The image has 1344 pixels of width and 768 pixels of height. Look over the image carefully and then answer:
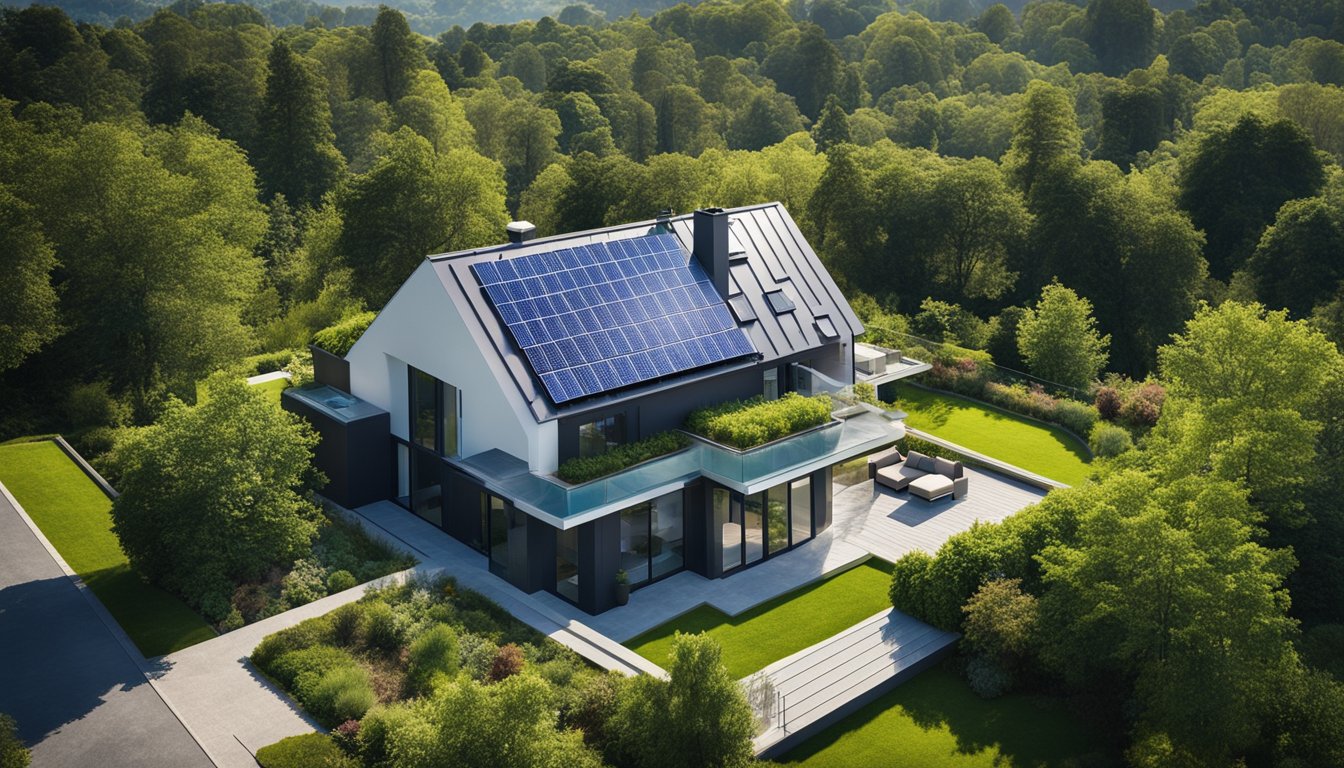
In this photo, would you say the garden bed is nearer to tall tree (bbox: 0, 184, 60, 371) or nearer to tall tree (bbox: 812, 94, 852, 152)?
tall tree (bbox: 0, 184, 60, 371)

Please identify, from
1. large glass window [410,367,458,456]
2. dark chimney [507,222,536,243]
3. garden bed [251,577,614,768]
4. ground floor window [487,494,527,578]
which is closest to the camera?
garden bed [251,577,614,768]

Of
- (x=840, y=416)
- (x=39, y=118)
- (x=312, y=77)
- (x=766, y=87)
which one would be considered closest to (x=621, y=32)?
(x=766, y=87)

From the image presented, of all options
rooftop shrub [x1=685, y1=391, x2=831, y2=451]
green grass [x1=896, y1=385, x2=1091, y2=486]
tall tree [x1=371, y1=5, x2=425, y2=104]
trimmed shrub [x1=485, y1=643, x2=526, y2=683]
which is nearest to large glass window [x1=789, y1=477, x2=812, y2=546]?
rooftop shrub [x1=685, y1=391, x2=831, y2=451]

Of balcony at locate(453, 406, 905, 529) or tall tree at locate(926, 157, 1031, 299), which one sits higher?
tall tree at locate(926, 157, 1031, 299)

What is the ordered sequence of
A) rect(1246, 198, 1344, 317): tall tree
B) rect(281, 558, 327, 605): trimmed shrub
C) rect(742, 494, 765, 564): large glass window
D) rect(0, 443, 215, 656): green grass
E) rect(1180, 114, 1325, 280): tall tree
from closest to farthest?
1. rect(0, 443, 215, 656): green grass
2. rect(281, 558, 327, 605): trimmed shrub
3. rect(742, 494, 765, 564): large glass window
4. rect(1246, 198, 1344, 317): tall tree
5. rect(1180, 114, 1325, 280): tall tree

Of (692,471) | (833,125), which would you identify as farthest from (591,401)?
(833,125)

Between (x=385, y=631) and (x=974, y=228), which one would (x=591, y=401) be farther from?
(x=974, y=228)
